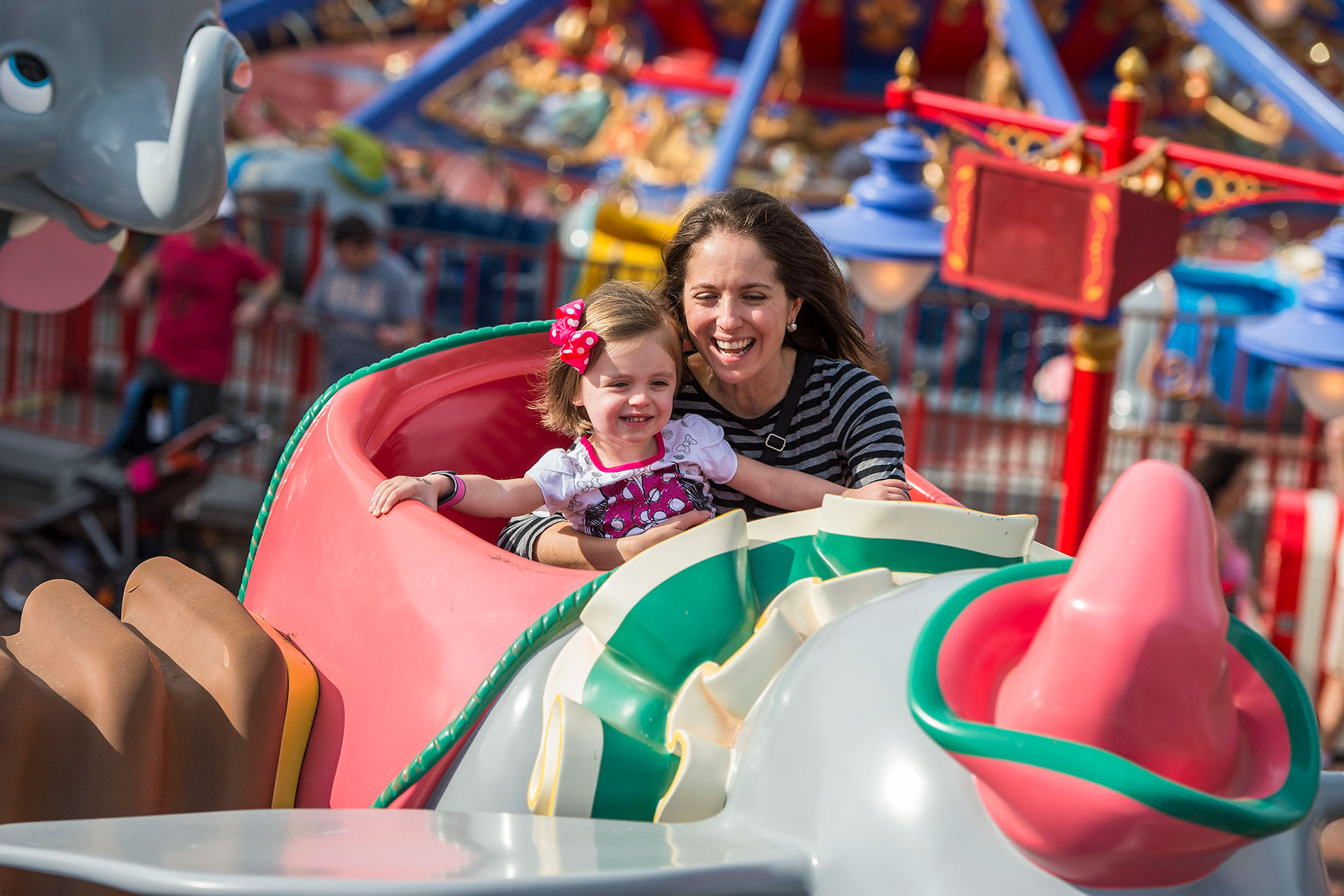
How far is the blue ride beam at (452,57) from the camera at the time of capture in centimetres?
775

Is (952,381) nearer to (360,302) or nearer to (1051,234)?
(360,302)

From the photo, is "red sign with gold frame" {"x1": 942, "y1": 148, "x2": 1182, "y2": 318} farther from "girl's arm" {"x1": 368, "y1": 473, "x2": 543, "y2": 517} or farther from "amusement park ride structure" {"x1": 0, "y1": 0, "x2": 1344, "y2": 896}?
"girl's arm" {"x1": 368, "y1": 473, "x2": 543, "y2": 517}

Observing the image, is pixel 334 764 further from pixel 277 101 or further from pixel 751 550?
pixel 277 101

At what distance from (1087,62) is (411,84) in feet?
13.3

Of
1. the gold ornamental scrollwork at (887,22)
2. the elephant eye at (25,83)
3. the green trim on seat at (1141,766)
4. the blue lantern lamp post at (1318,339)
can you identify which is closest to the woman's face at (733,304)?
the green trim on seat at (1141,766)

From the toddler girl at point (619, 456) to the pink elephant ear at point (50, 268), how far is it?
112cm

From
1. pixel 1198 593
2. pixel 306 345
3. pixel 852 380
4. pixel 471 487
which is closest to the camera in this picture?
pixel 1198 593

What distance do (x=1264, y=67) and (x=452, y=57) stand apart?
4.13 metres

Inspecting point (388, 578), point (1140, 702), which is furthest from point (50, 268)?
point (1140, 702)

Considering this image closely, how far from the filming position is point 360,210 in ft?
25.3

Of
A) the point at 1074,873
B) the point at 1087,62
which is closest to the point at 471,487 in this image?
the point at 1074,873

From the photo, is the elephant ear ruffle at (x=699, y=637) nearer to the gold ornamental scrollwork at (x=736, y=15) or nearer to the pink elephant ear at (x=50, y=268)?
the pink elephant ear at (x=50, y=268)

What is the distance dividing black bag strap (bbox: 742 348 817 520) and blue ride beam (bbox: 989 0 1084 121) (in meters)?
4.32

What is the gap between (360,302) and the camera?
4.80 meters
